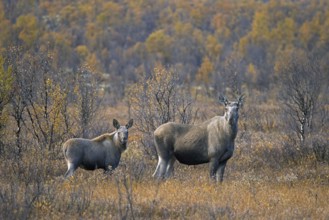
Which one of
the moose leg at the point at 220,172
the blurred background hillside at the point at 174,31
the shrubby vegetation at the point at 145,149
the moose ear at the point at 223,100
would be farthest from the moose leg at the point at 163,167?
the blurred background hillside at the point at 174,31

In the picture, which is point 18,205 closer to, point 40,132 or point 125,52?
point 40,132

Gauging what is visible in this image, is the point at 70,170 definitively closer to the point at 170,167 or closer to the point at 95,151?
the point at 95,151

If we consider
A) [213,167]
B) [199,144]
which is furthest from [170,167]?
[213,167]

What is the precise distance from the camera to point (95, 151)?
47.0 feet

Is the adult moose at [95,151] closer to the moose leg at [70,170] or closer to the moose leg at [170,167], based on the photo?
the moose leg at [70,170]

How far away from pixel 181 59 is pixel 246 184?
79.0 m

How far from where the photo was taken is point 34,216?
962 cm

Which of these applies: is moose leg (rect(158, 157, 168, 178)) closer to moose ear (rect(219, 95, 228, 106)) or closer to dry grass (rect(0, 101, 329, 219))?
dry grass (rect(0, 101, 329, 219))

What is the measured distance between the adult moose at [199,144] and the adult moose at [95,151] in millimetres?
1055

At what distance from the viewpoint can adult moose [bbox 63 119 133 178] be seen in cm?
1395

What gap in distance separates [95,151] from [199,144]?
257cm

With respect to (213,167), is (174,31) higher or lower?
lower

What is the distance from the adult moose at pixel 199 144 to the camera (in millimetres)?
13969

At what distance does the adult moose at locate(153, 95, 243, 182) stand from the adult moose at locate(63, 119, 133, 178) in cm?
106
